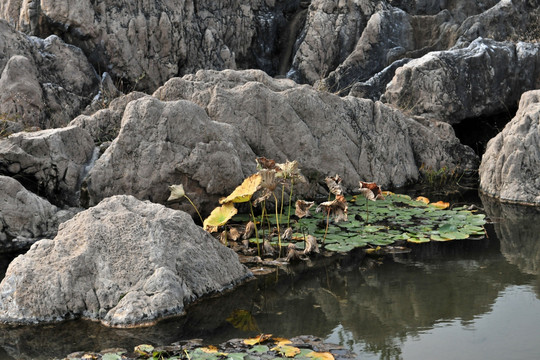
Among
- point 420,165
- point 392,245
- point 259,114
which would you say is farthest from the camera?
point 420,165

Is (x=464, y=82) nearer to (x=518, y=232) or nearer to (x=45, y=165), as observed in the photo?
(x=518, y=232)

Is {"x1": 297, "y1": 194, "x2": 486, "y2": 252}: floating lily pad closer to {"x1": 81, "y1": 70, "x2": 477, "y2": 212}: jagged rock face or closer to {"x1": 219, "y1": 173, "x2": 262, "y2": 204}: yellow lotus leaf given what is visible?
{"x1": 219, "y1": 173, "x2": 262, "y2": 204}: yellow lotus leaf

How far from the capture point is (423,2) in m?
20.1

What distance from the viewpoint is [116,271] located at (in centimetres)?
551

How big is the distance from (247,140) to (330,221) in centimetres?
220

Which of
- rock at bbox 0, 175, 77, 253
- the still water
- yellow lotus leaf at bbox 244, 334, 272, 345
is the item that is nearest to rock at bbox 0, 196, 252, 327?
the still water

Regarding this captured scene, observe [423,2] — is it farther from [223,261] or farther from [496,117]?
[223,261]

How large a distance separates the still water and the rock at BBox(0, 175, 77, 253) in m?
2.56

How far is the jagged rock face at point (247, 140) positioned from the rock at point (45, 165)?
1.30ft

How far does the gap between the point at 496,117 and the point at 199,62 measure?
8.45 m

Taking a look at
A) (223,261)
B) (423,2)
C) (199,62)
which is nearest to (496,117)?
(423,2)

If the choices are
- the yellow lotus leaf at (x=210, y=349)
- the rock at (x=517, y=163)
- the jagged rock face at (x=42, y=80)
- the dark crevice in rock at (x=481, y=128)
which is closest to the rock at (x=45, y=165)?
the jagged rock face at (x=42, y=80)

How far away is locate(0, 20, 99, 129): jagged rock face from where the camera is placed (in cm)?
1190

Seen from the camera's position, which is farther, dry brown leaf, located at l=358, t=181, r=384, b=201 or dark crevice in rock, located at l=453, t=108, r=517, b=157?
dark crevice in rock, located at l=453, t=108, r=517, b=157
